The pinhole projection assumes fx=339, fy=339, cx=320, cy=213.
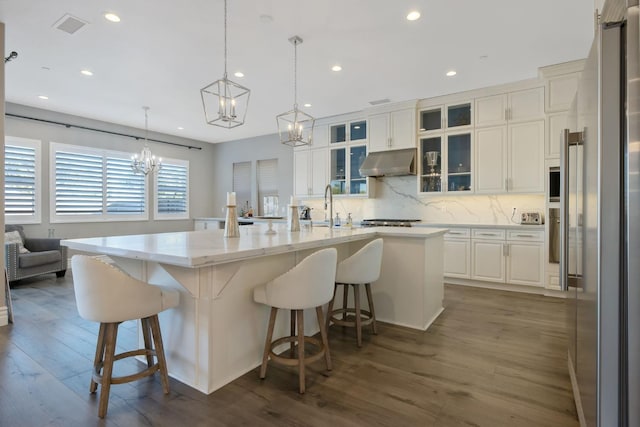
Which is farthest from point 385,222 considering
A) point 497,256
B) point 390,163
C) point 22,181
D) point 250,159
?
point 22,181

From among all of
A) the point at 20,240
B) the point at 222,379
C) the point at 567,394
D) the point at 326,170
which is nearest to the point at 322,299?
the point at 222,379

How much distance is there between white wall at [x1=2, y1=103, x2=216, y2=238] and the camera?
5598 mm

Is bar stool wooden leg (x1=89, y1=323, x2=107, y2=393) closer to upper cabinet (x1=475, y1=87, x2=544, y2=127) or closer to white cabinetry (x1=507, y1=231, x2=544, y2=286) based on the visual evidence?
white cabinetry (x1=507, y1=231, x2=544, y2=286)

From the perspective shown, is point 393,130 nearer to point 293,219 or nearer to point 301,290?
point 293,219

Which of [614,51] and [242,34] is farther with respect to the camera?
[242,34]

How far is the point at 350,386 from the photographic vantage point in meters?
2.10

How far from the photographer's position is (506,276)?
4.50 m

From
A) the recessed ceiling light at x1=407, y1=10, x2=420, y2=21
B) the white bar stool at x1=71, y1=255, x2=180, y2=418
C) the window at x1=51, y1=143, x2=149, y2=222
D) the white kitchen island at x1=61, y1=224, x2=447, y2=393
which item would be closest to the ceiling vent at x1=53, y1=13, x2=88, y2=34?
the white kitchen island at x1=61, y1=224, x2=447, y2=393

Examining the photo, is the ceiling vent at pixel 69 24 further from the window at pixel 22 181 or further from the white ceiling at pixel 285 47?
the window at pixel 22 181

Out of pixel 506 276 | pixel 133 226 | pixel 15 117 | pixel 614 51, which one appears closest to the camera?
pixel 614 51

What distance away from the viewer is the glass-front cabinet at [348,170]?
6.08m

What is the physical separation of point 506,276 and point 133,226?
22.3ft

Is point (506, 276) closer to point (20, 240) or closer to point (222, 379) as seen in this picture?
point (222, 379)

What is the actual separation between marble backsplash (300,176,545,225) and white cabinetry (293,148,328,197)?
46cm
